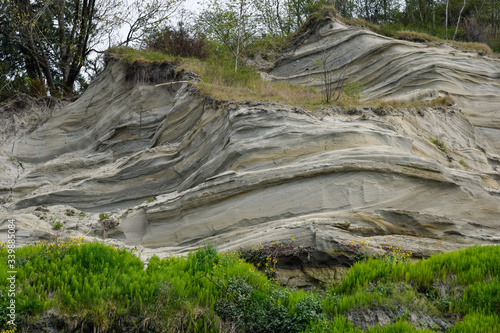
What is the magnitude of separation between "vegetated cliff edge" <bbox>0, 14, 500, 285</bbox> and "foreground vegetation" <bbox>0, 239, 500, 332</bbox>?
52.4 inches

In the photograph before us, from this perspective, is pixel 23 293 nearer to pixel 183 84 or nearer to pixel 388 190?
pixel 388 190

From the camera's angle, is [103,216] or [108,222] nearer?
[108,222]

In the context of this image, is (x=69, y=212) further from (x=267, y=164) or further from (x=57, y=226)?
(x=267, y=164)

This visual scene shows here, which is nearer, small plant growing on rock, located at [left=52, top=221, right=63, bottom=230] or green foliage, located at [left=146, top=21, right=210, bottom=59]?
small plant growing on rock, located at [left=52, top=221, right=63, bottom=230]

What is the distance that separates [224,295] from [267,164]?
412cm

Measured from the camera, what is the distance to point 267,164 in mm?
9984

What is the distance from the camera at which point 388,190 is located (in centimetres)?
921

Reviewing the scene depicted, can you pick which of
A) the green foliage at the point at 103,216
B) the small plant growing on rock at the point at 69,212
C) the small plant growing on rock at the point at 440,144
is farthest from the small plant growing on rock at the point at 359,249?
the small plant growing on rock at the point at 69,212

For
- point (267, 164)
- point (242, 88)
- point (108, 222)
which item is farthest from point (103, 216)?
point (242, 88)

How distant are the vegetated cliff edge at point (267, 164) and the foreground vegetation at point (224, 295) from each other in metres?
1.33

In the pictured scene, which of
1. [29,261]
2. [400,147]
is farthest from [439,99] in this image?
[29,261]

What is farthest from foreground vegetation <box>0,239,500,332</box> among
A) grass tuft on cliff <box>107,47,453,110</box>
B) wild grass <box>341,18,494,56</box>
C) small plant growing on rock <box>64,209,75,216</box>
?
wild grass <box>341,18,494,56</box>

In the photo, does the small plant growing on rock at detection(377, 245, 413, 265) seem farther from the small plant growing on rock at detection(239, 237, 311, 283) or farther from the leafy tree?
the leafy tree

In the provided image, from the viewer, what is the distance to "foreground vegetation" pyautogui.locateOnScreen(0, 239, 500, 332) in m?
5.70
